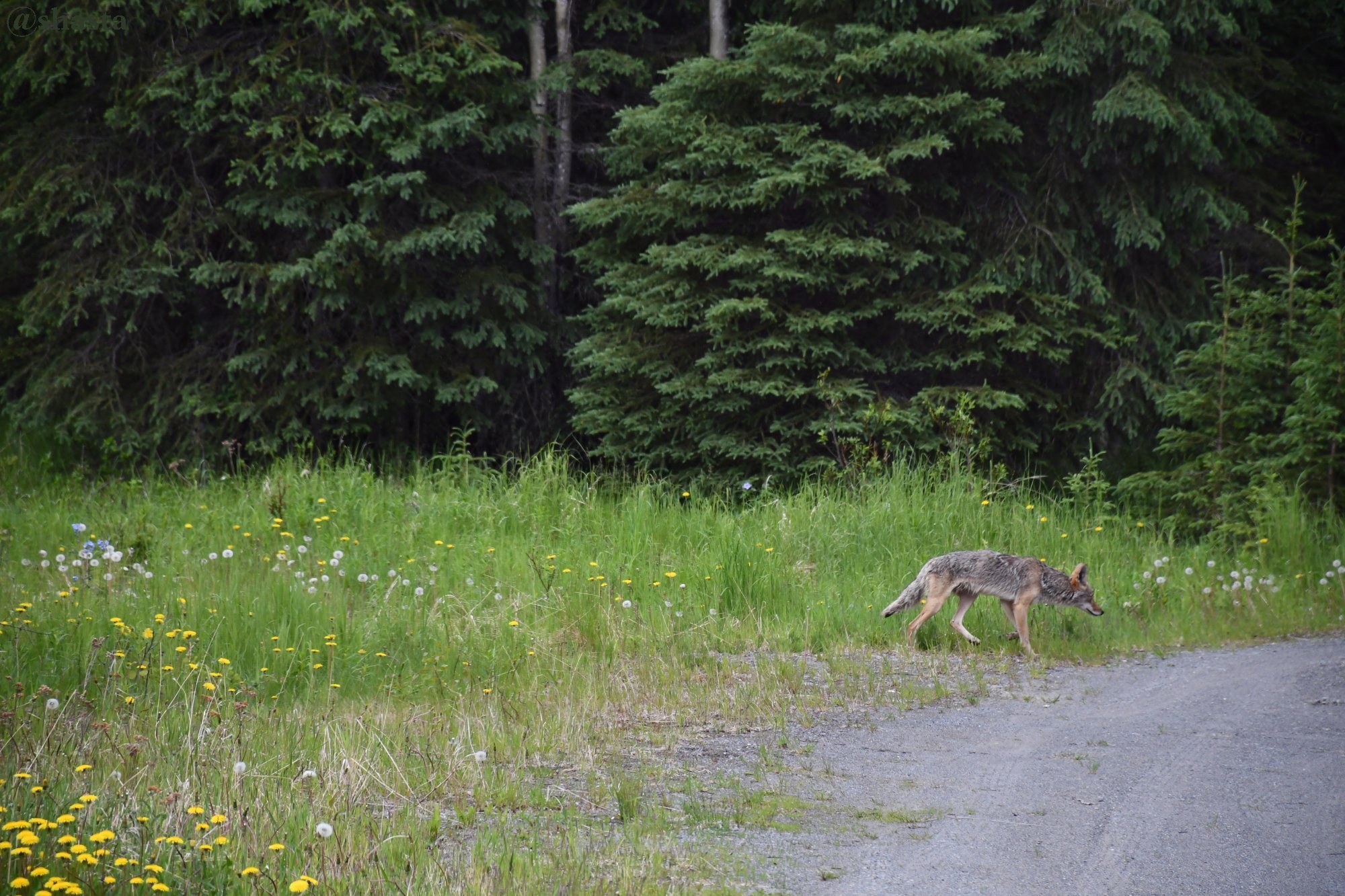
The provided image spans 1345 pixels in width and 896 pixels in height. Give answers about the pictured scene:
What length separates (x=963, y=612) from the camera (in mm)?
7969

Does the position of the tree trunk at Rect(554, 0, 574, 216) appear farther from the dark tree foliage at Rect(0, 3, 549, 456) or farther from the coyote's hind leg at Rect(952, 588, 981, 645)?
the coyote's hind leg at Rect(952, 588, 981, 645)

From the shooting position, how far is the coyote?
25.3 ft

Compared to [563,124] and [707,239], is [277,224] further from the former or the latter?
[707,239]

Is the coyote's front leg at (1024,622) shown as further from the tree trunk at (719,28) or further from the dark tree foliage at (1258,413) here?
the tree trunk at (719,28)

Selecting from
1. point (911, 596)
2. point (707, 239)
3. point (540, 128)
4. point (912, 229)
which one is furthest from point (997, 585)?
point (540, 128)

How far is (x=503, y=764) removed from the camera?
5445mm

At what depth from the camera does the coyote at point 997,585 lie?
25.3ft

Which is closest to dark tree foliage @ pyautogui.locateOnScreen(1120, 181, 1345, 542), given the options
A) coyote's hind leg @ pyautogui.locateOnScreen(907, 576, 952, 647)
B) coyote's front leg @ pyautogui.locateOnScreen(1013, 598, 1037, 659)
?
coyote's front leg @ pyautogui.locateOnScreen(1013, 598, 1037, 659)

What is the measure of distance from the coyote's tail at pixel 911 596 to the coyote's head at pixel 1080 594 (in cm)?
99

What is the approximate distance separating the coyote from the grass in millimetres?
259

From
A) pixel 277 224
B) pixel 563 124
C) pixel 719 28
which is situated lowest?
pixel 277 224

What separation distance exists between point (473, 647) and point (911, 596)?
9.84ft

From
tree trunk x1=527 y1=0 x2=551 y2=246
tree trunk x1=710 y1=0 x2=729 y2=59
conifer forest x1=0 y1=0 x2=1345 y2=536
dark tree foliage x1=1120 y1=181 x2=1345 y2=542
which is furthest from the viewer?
tree trunk x1=527 y1=0 x2=551 y2=246

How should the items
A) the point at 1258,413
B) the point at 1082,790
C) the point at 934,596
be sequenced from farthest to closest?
the point at 1258,413, the point at 934,596, the point at 1082,790
